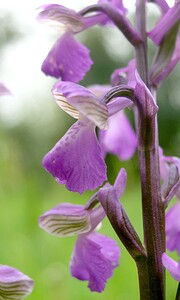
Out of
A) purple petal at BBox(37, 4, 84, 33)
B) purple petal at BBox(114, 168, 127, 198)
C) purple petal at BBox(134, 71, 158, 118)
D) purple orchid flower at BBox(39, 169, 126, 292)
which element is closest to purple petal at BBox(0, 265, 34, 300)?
purple orchid flower at BBox(39, 169, 126, 292)

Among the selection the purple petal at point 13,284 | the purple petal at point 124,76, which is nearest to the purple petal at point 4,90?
the purple petal at point 124,76

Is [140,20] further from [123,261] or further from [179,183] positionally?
[123,261]

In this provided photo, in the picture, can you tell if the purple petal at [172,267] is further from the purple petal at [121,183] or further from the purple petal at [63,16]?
the purple petal at [63,16]

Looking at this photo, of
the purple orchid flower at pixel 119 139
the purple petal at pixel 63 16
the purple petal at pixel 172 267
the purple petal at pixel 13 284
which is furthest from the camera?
the purple orchid flower at pixel 119 139

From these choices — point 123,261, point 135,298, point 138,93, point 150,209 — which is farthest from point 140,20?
point 123,261

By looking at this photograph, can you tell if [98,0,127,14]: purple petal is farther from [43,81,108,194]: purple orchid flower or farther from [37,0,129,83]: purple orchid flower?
[43,81,108,194]: purple orchid flower

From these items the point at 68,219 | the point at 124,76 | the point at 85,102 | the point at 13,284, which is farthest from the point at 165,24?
the point at 13,284

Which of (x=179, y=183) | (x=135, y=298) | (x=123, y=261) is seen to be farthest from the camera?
(x=123, y=261)

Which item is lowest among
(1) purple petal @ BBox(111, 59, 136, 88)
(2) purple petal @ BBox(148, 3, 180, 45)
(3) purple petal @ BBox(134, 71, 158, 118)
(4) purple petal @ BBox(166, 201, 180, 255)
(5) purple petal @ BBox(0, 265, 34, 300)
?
(4) purple petal @ BBox(166, 201, 180, 255)
